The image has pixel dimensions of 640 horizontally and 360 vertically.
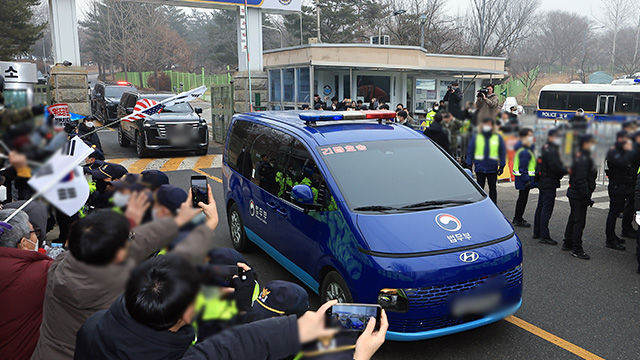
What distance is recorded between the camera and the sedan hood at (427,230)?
367cm

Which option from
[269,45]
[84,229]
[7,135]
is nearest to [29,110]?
[7,135]

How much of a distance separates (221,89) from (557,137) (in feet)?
56.7

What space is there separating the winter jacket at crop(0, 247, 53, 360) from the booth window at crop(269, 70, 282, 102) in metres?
14.8

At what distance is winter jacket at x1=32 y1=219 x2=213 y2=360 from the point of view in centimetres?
99

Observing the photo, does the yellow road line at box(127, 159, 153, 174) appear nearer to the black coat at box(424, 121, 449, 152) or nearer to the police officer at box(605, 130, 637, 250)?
the black coat at box(424, 121, 449, 152)

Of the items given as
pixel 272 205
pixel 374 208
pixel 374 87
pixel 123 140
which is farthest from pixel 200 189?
pixel 123 140

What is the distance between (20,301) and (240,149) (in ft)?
12.7

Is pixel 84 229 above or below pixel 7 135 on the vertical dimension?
below

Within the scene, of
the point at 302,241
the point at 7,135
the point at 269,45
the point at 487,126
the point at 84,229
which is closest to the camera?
the point at 7,135

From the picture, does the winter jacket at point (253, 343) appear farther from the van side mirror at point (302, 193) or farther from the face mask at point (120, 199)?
the van side mirror at point (302, 193)

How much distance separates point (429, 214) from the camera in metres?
3.87

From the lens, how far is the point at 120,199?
1.05m

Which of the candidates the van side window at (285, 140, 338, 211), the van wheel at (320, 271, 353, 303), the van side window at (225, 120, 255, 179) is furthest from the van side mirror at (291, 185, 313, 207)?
the van side window at (225, 120, 255, 179)

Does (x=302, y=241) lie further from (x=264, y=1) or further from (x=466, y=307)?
(x=264, y=1)
